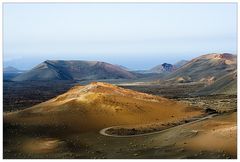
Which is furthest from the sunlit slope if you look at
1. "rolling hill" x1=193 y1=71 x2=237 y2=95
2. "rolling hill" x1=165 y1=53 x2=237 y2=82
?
"rolling hill" x1=165 y1=53 x2=237 y2=82

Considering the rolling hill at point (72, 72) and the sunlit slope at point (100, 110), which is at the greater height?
the sunlit slope at point (100, 110)

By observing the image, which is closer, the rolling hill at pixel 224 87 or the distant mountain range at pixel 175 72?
the rolling hill at pixel 224 87

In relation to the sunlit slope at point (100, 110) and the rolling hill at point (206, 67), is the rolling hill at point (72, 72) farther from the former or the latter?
the sunlit slope at point (100, 110)

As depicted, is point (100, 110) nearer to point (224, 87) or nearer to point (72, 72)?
point (224, 87)

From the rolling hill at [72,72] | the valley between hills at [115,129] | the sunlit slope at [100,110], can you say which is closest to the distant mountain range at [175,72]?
the rolling hill at [72,72]

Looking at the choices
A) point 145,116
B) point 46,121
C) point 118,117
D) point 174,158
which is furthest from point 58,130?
point 174,158

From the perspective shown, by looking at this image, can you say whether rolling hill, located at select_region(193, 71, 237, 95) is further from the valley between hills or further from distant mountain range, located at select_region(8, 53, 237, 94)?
the valley between hills

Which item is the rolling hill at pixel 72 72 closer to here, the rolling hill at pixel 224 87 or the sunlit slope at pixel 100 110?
the rolling hill at pixel 224 87

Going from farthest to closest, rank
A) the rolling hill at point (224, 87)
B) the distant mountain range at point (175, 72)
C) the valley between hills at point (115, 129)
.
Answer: the distant mountain range at point (175, 72), the rolling hill at point (224, 87), the valley between hills at point (115, 129)

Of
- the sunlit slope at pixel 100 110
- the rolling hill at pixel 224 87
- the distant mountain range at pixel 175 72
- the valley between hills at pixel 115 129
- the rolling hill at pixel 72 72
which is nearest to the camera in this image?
the valley between hills at pixel 115 129
